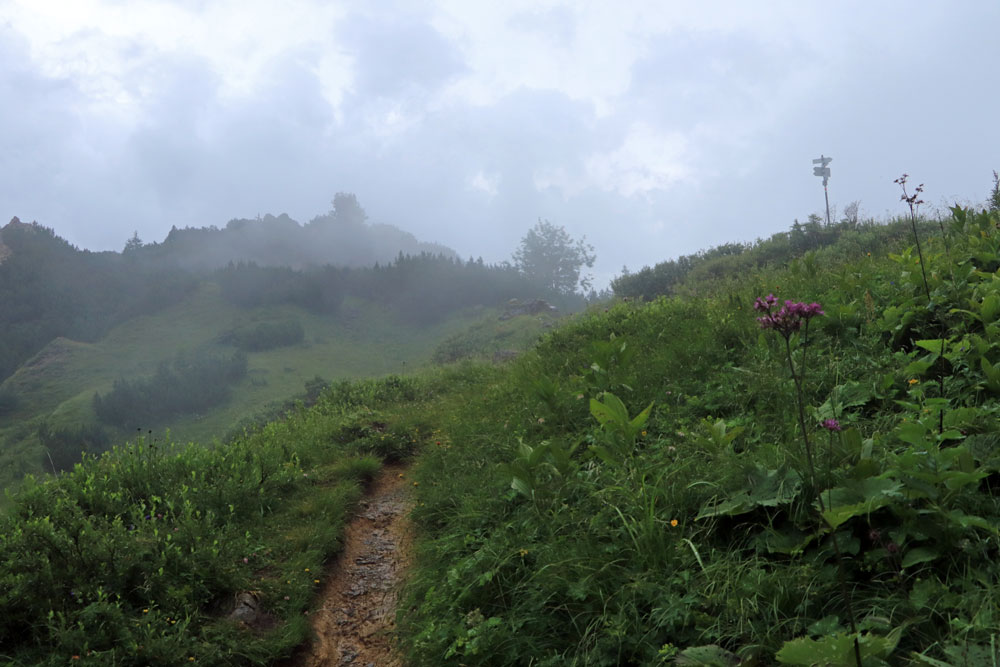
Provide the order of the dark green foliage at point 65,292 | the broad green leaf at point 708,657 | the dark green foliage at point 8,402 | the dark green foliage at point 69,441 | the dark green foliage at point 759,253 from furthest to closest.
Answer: the dark green foliage at point 65,292 < the dark green foliage at point 8,402 < the dark green foliage at point 69,441 < the dark green foliage at point 759,253 < the broad green leaf at point 708,657

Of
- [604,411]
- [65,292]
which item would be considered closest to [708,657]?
[604,411]

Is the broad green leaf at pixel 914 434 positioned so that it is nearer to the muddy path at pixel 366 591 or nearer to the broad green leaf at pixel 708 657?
the broad green leaf at pixel 708 657

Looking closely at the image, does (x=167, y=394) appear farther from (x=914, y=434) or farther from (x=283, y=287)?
(x=914, y=434)

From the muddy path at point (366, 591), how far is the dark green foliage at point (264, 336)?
31570 mm

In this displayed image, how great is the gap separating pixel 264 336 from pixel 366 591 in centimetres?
3390

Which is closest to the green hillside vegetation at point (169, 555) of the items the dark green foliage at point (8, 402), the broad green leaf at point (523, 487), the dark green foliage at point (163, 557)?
the dark green foliage at point (163, 557)

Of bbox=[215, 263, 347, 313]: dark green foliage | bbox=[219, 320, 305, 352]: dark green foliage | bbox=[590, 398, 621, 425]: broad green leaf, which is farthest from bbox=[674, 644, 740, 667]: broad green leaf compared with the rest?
bbox=[215, 263, 347, 313]: dark green foliage

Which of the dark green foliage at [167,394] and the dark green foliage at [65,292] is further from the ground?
the dark green foliage at [65,292]

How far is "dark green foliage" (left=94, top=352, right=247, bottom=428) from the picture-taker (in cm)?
2767

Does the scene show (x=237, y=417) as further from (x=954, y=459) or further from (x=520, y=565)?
(x=954, y=459)

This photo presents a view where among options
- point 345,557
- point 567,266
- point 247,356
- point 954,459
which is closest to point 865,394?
point 954,459

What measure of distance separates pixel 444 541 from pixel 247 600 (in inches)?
58.5

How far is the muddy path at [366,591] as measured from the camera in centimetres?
384

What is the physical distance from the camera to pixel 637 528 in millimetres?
3174
